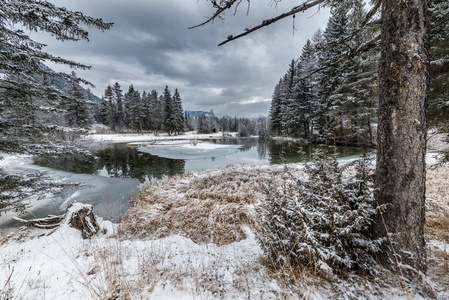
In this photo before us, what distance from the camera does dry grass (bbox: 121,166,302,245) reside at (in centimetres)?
379

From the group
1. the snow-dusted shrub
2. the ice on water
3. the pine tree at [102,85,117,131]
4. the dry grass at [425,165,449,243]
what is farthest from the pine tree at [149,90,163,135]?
the dry grass at [425,165,449,243]

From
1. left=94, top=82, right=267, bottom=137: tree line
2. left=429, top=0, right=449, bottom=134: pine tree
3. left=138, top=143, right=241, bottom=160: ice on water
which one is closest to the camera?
left=429, top=0, right=449, bottom=134: pine tree

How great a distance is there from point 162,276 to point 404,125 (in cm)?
333

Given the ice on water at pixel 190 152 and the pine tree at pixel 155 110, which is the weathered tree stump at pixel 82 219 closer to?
the ice on water at pixel 190 152

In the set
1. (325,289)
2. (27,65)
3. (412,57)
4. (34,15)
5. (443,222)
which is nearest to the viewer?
(412,57)

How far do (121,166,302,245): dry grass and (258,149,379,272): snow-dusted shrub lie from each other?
1.60 metres

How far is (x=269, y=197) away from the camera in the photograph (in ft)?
7.76

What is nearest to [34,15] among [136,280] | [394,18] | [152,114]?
[136,280]

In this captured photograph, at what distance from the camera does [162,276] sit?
212 cm

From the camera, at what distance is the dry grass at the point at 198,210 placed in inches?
149

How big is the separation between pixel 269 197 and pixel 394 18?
2444 mm

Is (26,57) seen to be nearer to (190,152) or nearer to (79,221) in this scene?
(79,221)

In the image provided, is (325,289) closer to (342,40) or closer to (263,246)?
(263,246)

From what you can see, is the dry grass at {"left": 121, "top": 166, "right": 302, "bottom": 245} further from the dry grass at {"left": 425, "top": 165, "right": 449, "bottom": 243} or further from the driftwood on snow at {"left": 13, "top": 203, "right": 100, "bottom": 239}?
the dry grass at {"left": 425, "top": 165, "right": 449, "bottom": 243}
